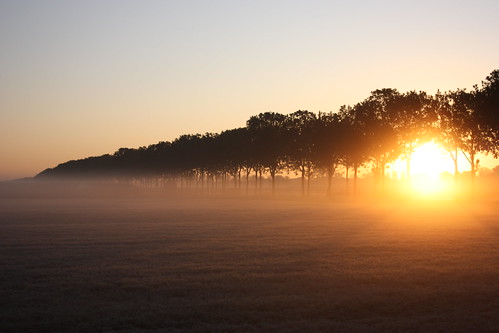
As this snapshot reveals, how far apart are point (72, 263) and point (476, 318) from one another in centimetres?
1425

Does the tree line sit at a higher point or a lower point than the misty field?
higher

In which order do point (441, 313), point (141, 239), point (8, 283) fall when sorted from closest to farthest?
1. point (441, 313)
2. point (8, 283)
3. point (141, 239)

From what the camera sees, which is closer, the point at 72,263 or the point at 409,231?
the point at 72,263

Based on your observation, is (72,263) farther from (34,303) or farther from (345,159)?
(345,159)

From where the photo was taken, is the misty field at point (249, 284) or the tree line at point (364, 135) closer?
the misty field at point (249, 284)

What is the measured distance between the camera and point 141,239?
92.0ft

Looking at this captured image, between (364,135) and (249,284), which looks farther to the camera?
(364,135)

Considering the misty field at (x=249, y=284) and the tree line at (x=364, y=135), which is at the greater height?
the tree line at (x=364, y=135)

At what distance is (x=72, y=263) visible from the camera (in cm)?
1984

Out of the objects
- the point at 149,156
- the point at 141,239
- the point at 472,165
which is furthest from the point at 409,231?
the point at 149,156

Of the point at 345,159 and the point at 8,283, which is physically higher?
the point at 345,159

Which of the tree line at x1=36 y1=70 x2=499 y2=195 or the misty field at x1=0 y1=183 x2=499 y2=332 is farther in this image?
the tree line at x1=36 y1=70 x2=499 y2=195

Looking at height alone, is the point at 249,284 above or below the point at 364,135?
below

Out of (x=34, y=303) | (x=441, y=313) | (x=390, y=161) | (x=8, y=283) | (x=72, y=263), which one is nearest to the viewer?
(x=441, y=313)
